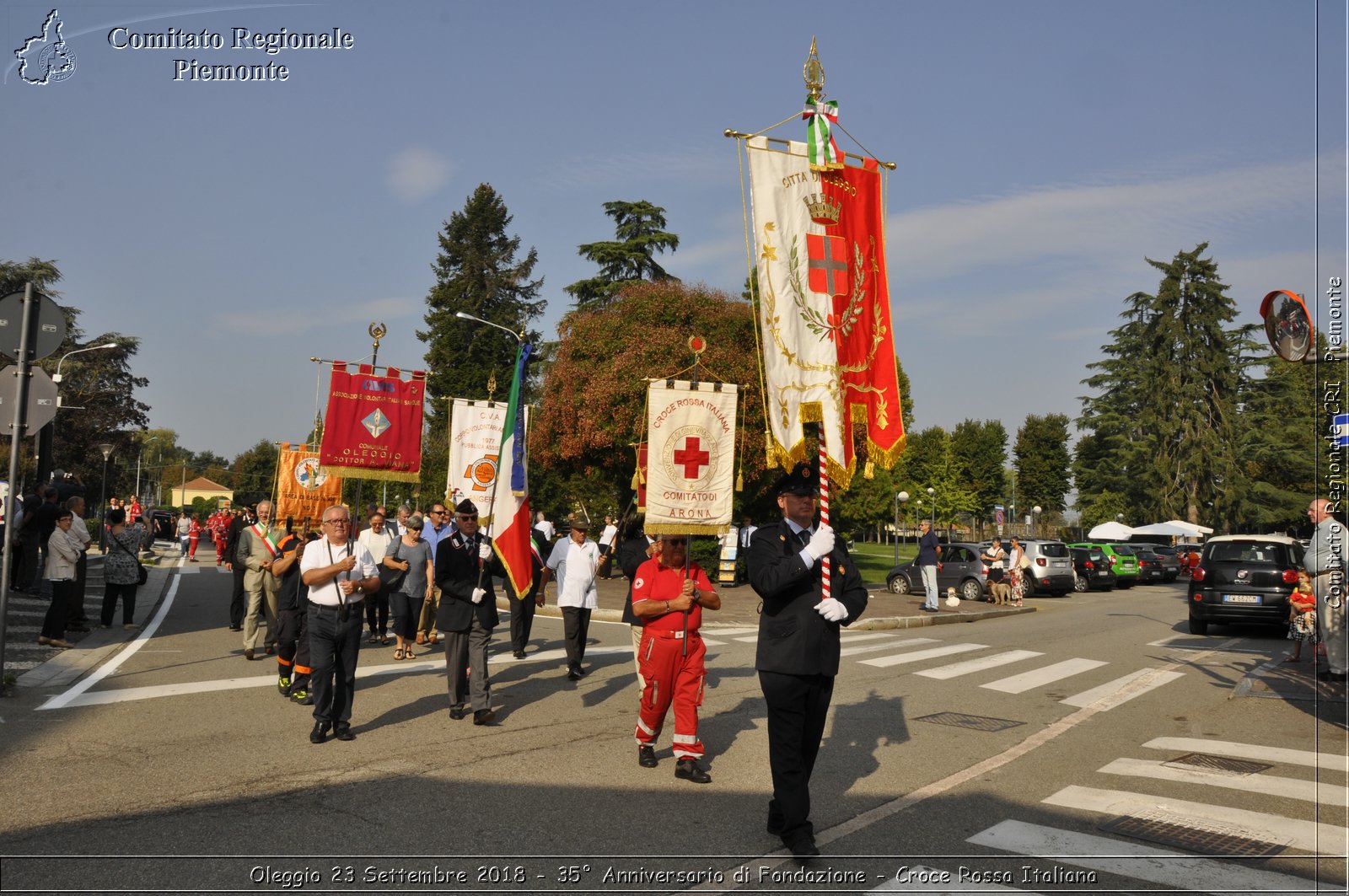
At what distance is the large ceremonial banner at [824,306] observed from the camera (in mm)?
7984

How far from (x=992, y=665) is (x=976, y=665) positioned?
23cm

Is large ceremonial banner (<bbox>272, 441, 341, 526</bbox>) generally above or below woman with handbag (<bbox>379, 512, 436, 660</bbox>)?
above

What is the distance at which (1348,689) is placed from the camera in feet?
28.9

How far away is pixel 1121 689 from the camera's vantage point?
36.7 feet

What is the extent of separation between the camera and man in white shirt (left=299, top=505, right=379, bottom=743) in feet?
25.0

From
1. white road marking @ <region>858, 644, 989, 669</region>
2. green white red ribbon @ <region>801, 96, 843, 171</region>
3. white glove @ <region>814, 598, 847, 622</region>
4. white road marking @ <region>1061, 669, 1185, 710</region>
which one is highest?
green white red ribbon @ <region>801, 96, 843, 171</region>

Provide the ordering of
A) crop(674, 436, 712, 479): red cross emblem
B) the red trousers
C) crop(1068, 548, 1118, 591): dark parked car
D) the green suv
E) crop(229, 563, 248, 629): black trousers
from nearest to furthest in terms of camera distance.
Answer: the red trousers → crop(674, 436, 712, 479): red cross emblem → crop(229, 563, 248, 629): black trousers → crop(1068, 548, 1118, 591): dark parked car → the green suv

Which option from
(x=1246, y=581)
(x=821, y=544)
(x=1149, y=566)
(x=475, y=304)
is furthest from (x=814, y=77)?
(x=475, y=304)

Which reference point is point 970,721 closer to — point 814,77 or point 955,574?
point 814,77

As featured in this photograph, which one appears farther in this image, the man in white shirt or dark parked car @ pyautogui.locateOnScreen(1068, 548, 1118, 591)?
dark parked car @ pyautogui.locateOnScreen(1068, 548, 1118, 591)

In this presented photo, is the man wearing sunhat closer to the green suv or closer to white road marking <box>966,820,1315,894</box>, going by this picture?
white road marking <box>966,820,1315,894</box>

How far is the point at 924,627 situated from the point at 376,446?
10848mm

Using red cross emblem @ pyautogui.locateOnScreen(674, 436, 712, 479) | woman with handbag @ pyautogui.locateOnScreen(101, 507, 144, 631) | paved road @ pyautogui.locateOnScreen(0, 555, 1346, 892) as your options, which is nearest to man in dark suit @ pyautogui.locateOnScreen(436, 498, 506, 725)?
paved road @ pyautogui.locateOnScreen(0, 555, 1346, 892)

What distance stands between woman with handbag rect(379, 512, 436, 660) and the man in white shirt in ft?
13.2
